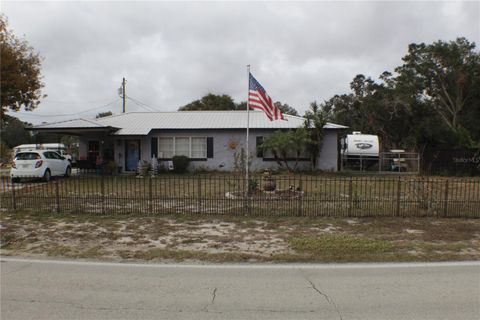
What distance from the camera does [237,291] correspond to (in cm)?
486

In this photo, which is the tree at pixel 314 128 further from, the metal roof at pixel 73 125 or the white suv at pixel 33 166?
the white suv at pixel 33 166

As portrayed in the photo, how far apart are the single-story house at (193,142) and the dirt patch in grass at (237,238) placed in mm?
13792

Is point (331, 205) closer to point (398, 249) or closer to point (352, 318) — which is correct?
point (398, 249)

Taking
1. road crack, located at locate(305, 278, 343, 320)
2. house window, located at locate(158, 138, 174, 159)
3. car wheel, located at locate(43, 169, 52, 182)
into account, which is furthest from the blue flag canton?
house window, located at locate(158, 138, 174, 159)

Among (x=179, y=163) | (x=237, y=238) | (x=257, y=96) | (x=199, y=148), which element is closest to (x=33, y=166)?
(x=179, y=163)

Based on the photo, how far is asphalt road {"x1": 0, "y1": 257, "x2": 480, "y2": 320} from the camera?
422 centimetres

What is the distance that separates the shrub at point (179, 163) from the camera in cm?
2250

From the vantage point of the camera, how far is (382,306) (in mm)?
4414

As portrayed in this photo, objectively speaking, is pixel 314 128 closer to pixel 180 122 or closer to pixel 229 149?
pixel 229 149

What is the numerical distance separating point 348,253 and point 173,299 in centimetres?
332

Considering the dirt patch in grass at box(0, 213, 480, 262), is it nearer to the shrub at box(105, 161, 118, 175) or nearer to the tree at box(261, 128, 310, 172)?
the tree at box(261, 128, 310, 172)

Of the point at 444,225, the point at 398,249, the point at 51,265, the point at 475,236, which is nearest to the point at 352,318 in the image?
the point at 398,249

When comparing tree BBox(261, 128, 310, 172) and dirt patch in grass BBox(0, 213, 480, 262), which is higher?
tree BBox(261, 128, 310, 172)

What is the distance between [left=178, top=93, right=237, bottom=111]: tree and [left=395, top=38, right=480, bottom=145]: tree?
76.8 feet
